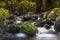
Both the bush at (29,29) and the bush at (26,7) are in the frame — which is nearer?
the bush at (29,29)

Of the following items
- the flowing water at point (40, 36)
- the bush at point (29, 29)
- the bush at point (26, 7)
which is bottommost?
the flowing water at point (40, 36)

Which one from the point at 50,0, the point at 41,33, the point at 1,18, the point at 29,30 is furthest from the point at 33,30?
the point at 50,0

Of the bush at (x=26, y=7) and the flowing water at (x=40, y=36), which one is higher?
the bush at (x=26, y=7)

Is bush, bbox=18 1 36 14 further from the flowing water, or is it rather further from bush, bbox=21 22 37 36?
bush, bbox=21 22 37 36

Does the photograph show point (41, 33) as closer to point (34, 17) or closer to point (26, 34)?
point (26, 34)

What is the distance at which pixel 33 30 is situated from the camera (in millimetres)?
18703

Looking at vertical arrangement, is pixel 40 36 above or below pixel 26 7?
below

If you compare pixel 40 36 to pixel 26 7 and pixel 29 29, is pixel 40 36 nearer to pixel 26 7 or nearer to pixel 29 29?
pixel 29 29

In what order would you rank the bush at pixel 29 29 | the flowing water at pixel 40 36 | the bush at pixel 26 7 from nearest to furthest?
1. the flowing water at pixel 40 36
2. the bush at pixel 29 29
3. the bush at pixel 26 7

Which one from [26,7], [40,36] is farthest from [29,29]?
[26,7]

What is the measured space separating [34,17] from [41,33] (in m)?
6.94

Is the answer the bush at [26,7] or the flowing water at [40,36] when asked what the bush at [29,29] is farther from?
the bush at [26,7]

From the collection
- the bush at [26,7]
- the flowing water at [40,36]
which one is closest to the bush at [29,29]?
the flowing water at [40,36]

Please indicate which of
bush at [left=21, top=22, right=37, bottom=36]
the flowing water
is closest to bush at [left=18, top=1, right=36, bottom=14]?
the flowing water
